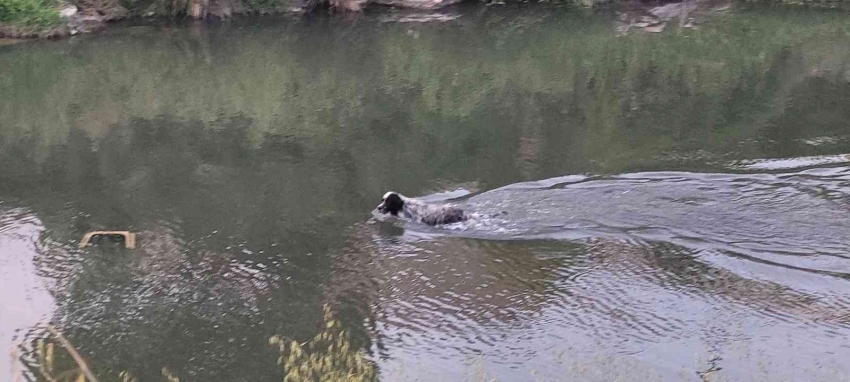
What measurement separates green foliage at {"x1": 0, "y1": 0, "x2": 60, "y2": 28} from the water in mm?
5012

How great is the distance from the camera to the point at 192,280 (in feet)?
31.0

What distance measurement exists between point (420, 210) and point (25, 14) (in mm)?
20239

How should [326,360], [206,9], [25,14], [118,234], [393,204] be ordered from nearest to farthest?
[326,360], [118,234], [393,204], [25,14], [206,9]

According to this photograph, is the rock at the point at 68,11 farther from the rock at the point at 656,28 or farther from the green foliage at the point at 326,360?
the green foliage at the point at 326,360

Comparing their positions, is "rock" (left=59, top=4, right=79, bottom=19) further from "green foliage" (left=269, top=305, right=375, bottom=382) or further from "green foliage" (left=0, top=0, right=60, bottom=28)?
"green foliage" (left=269, top=305, right=375, bottom=382)

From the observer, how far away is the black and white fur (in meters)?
10.8

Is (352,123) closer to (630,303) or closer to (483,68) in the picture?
(483,68)

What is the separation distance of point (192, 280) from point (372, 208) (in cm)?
293

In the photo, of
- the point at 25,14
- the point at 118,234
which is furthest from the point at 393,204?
the point at 25,14

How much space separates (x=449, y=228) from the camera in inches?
421

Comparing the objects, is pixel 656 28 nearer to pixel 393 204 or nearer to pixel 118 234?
pixel 393 204

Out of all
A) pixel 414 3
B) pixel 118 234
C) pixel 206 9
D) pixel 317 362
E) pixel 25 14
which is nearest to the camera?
pixel 317 362

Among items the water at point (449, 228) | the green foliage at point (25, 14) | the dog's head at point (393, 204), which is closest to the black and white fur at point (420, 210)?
the dog's head at point (393, 204)

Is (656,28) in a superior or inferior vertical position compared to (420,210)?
inferior
